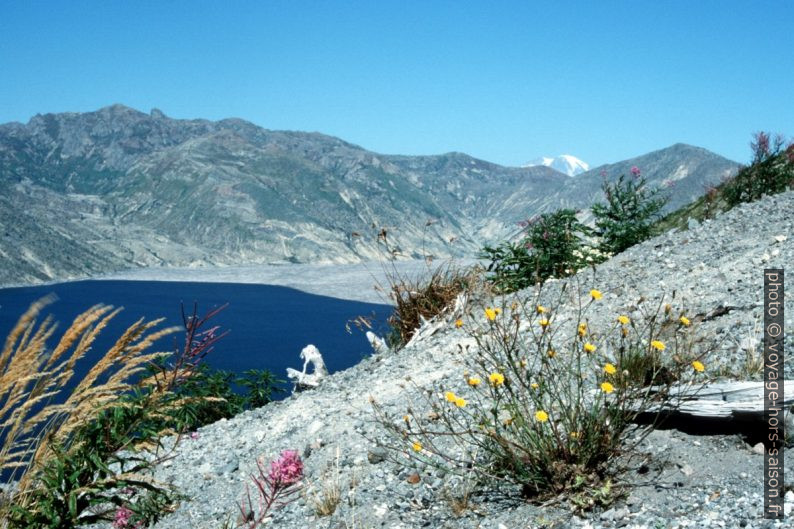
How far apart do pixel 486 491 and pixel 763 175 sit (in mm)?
12503

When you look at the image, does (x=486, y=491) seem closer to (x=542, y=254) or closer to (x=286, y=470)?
(x=286, y=470)

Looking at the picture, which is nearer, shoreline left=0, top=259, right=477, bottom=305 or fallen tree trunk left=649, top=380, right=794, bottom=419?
fallen tree trunk left=649, top=380, right=794, bottom=419

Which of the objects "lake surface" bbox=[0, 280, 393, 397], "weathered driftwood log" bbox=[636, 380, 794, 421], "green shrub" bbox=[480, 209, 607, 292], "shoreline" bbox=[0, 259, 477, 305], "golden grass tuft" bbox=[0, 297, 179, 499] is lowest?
"lake surface" bbox=[0, 280, 393, 397]

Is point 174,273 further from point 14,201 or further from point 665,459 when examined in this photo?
point 665,459

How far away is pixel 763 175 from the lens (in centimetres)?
1317

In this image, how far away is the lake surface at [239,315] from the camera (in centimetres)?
4953

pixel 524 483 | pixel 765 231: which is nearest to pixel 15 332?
pixel 524 483

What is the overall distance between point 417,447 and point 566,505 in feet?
2.98

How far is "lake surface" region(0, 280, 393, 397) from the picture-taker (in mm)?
49531

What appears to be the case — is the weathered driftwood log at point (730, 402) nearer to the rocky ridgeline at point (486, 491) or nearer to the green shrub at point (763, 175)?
the rocky ridgeline at point (486, 491)

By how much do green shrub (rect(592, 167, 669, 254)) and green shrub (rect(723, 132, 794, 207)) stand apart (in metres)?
1.69

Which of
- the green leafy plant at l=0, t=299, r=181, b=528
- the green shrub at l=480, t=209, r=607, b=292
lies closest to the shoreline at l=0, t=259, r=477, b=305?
the green shrub at l=480, t=209, r=607, b=292

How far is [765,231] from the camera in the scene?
31.1 ft

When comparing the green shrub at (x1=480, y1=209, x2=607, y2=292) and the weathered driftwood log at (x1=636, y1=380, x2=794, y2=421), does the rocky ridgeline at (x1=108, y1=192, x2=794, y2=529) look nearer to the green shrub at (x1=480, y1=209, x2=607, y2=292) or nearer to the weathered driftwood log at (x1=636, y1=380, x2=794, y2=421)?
the weathered driftwood log at (x1=636, y1=380, x2=794, y2=421)
